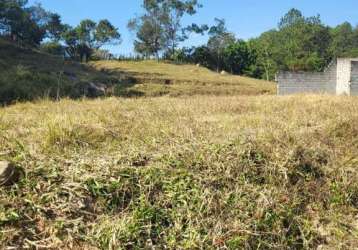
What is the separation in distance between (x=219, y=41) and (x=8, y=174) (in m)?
44.0

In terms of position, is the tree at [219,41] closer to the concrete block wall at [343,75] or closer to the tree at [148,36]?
the tree at [148,36]

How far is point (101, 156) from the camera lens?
3.39 m

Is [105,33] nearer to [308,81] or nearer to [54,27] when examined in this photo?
[54,27]

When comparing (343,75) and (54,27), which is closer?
(343,75)

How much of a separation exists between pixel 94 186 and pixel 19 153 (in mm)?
677

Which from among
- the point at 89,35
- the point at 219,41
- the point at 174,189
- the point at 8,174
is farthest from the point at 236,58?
the point at 8,174

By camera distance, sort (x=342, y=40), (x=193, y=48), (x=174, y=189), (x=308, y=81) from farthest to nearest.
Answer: (x=342, y=40) → (x=193, y=48) → (x=308, y=81) → (x=174, y=189)

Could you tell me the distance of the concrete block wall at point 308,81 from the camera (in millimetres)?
20266

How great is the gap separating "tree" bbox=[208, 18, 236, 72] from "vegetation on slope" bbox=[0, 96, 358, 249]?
3781cm

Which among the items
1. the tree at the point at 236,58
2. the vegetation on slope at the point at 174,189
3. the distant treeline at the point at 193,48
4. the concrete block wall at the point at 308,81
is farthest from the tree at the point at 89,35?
the vegetation on slope at the point at 174,189

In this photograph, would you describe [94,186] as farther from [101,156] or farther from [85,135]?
[85,135]

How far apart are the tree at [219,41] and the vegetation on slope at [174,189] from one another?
37809 millimetres

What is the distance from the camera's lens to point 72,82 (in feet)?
51.1

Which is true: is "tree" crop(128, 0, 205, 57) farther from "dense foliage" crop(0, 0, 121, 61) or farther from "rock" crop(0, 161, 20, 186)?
"rock" crop(0, 161, 20, 186)
